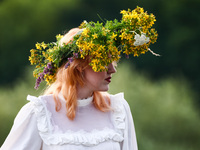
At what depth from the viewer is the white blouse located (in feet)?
8.14

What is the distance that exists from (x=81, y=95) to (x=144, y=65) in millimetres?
5126

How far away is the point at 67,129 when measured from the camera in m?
2.56

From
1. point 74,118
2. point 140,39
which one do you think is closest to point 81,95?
point 74,118

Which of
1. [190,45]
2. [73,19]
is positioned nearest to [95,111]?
[73,19]

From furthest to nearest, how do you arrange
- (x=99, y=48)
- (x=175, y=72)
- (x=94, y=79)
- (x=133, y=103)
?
(x=175, y=72) → (x=133, y=103) → (x=94, y=79) → (x=99, y=48)

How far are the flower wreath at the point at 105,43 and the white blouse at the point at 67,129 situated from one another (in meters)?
0.21

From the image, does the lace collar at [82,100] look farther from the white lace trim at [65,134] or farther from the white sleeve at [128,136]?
the white sleeve at [128,136]

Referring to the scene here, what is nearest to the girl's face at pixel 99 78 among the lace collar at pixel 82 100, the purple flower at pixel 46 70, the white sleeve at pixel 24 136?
the lace collar at pixel 82 100

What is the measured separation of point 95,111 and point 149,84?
11.1 feet

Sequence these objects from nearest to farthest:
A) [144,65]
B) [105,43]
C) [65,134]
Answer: [105,43] < [65,134] < [144,65]

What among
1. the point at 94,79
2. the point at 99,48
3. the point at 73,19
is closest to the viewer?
the point at 99,48

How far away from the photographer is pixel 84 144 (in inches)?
99.0

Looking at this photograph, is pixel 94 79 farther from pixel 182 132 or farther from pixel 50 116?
pixel 182 132

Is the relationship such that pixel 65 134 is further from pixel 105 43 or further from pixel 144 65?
pixel 144 65
